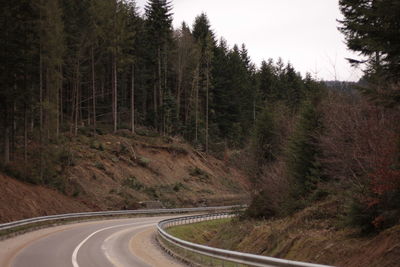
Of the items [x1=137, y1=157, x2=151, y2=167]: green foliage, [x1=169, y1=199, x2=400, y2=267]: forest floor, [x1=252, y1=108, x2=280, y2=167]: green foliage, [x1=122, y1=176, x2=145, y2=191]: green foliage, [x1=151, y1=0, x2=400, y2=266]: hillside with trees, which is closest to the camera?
[x1=169, y1=199, x2=400, y2=267]: forest floor

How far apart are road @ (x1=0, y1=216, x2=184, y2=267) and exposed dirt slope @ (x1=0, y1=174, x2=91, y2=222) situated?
3299mm

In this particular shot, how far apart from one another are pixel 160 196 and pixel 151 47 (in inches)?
927

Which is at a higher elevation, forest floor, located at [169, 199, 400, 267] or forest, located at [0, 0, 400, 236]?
forest, located at [0, 0, 400, 236]

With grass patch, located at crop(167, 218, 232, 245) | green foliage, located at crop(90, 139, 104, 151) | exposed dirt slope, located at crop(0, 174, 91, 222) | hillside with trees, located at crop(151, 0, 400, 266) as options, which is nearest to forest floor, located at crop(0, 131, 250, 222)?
exposed dirt slope, located at crop(0, 174, 91, 222)

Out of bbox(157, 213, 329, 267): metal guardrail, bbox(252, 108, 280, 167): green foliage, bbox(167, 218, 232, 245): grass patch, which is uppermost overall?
bbox(252, 108, 280, 167): green foliage

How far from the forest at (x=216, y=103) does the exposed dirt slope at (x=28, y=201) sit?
143 centimetres

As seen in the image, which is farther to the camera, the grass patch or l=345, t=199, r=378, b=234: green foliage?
the grass patch

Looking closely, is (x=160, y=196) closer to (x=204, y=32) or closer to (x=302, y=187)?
(x=302, y=187)

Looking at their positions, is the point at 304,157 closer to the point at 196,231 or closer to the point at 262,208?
the point at 262,208

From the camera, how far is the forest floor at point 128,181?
3180 cm

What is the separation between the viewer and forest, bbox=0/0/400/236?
13641 mm

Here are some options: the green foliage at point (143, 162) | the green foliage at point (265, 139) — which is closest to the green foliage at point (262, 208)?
the green foliage at point (265, 139)

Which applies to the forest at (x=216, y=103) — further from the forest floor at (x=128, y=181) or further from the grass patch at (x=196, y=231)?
the grass patch at (x=196, y=231)

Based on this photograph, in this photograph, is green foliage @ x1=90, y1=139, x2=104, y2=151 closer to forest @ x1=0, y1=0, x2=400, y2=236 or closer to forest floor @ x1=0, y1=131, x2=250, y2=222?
forest floor @ x1=0, y1=131, x2=250, y2=222
